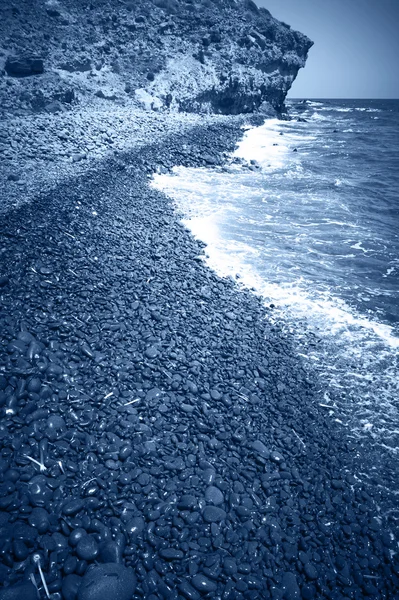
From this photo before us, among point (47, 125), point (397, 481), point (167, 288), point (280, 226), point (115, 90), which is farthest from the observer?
point (115, 90)

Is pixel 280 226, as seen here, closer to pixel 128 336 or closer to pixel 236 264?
pixel 236 264

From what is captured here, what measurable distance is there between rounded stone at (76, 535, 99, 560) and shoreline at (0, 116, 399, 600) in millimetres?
19

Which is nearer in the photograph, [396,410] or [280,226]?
[396,410]

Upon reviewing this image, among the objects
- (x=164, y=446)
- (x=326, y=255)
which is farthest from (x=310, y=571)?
(x=326, y=255)

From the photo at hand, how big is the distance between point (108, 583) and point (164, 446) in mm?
1888

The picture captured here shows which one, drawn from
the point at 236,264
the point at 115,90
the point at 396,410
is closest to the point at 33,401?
the point at 396,410

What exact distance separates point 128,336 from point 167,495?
11.4 ft

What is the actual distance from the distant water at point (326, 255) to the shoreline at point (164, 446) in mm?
1099

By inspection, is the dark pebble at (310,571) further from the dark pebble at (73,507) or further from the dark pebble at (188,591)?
the dark pebble at (73,507)

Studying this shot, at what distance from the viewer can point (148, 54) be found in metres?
38.7

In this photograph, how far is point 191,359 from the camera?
697 centimetres

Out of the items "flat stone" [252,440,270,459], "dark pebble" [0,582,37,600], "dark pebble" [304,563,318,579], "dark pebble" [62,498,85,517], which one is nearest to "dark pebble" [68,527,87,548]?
"dark pebble" [62,498,85,517]

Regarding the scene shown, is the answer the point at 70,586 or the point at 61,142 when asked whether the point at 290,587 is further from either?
the point at 61,142

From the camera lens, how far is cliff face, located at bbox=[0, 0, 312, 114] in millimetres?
26672
